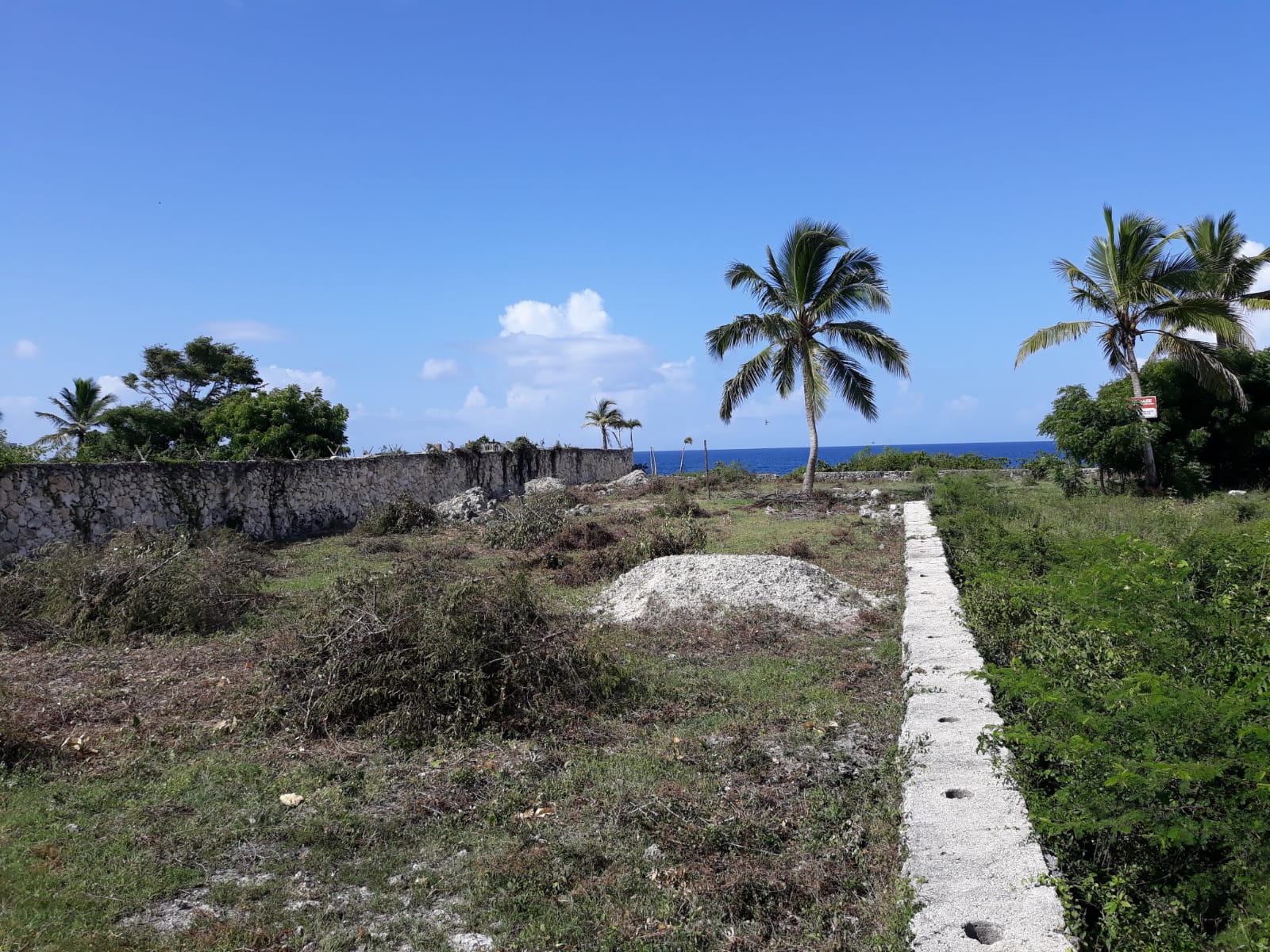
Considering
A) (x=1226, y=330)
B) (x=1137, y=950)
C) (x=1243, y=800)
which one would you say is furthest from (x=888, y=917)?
(x=1226, y=330)

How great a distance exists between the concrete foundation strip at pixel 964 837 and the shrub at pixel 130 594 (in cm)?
697

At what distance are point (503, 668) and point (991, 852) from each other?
11.0 feet

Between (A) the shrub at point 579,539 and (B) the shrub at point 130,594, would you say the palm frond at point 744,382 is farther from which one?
(B) the shrub at point 130,594

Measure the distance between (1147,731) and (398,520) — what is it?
15.5 meters

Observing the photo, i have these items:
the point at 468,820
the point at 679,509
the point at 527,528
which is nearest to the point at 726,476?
the point at 679,509

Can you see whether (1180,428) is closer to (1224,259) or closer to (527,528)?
(1224,259)

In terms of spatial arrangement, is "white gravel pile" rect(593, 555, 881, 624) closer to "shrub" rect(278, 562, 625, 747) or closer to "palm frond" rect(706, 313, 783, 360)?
"shrub" rect(278, 562, 625, 747)

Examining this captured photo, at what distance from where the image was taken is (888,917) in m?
3.07

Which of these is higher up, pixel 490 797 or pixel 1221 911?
pixel 1221 911

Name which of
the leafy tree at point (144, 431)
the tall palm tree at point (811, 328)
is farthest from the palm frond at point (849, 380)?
the leafy tree at point (144, 431)

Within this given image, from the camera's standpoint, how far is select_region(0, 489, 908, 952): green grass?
3.25 m

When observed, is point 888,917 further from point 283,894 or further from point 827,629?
point 827,629

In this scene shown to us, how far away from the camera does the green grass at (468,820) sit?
3.25 meters

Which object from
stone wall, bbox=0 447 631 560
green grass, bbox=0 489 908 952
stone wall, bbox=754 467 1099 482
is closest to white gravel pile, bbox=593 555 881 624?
green grass, bbox=0 489 908 952
